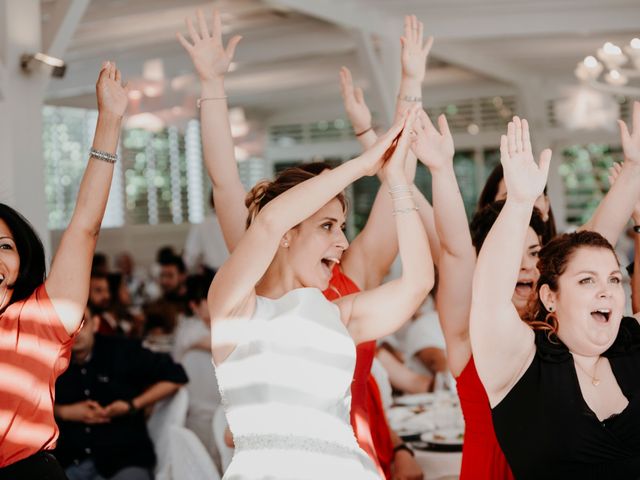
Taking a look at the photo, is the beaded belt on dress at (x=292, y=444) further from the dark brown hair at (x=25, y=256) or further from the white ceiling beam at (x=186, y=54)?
the white ceiling beam at (x=186, y=54)

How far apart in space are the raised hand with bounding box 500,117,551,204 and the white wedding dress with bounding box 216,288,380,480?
0.53 metres

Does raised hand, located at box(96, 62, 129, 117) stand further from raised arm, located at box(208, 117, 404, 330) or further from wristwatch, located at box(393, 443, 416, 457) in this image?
wristwatch, located at box(393, 443, 416, 457)

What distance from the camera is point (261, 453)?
1.98 metres

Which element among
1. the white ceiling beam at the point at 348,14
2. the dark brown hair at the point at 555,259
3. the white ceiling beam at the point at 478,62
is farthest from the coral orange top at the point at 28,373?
the white ceiling beam at the point at 478,62

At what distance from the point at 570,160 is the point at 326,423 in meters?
11.2

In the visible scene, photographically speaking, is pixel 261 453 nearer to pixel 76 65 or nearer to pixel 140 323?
pixel 140 323

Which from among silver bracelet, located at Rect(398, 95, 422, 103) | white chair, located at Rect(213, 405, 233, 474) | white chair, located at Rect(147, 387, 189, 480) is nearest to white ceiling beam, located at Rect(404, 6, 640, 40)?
white chair, located at Rect(147, 387, 189, 480)

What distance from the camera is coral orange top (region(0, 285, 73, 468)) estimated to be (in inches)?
85.6

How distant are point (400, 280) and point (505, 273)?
0.82ft

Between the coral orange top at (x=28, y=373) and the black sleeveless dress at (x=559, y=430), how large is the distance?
1063 mm

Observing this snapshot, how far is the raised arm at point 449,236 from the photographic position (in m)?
2.34

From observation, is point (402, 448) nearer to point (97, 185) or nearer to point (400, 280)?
point (400, 280)

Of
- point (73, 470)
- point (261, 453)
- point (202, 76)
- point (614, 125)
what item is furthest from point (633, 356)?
point (614, 125)

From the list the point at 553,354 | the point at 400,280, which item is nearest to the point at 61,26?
the point at 400,280
